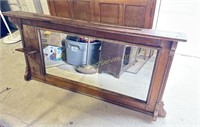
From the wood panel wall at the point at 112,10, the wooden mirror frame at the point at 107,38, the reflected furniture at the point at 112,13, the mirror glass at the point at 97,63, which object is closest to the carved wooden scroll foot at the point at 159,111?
the wooden mirror frame at the point at 107,38

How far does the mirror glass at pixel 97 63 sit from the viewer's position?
1618 mm

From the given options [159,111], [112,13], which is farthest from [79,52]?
[159,111]

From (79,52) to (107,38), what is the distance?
0.54 m

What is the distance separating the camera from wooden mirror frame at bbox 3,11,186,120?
1.20m

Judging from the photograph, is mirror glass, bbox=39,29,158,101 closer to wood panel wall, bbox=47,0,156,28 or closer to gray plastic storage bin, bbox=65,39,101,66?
gray plastic storage bin, bbox=65,39,101,66

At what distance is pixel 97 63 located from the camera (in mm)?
1857

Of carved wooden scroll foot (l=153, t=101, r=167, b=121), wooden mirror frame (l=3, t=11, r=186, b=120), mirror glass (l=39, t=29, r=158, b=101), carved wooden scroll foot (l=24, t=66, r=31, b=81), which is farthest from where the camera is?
carved wooden scroll foot (l=24, t=66, r=31, b=81)

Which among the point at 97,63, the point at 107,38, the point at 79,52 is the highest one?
the point at 107,38

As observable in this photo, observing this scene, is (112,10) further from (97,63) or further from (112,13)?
(97,63)

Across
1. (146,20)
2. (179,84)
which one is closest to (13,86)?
(146,20)

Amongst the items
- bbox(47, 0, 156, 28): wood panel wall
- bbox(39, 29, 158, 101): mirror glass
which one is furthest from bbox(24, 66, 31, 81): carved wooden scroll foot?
bbox(47, 0, 156, 28): wood panel wall

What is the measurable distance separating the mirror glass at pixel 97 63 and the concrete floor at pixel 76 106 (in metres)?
0.20

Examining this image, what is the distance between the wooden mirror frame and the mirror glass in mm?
79

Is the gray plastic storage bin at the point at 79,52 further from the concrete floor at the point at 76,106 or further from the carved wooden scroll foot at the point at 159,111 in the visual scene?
the carved wooden scroll foot at the point at 159,111
